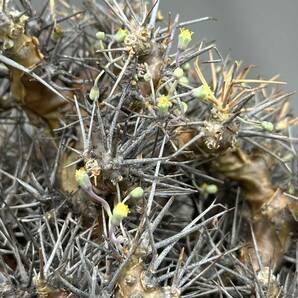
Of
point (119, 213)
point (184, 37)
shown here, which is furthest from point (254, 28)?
point (119, 213)

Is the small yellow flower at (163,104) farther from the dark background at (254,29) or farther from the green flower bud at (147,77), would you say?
the dark background at (254,29)

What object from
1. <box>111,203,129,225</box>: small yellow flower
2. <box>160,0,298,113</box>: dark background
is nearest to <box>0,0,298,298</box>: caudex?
<box>111,203,129,225</box>: small yellow flower

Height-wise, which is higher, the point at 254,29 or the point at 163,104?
the point at 163,104

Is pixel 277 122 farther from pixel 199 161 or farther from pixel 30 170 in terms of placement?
pixel 30 170

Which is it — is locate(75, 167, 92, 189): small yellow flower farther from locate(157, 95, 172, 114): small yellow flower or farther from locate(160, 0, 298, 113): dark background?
locate(160, 0, 298, 113): dark background

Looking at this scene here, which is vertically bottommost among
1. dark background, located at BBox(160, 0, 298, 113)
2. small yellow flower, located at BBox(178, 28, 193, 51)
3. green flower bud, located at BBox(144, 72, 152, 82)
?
dark background, located at BBox(160, 0, 298, 113)

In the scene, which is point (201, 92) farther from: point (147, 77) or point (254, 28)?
point (254, 28)

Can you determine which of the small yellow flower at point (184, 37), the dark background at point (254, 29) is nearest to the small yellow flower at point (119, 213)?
the small yellow flower at point (184, 37)

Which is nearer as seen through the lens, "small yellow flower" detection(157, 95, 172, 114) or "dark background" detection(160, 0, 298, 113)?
"small yellow flower" detection(157, 95, 172, 114)
